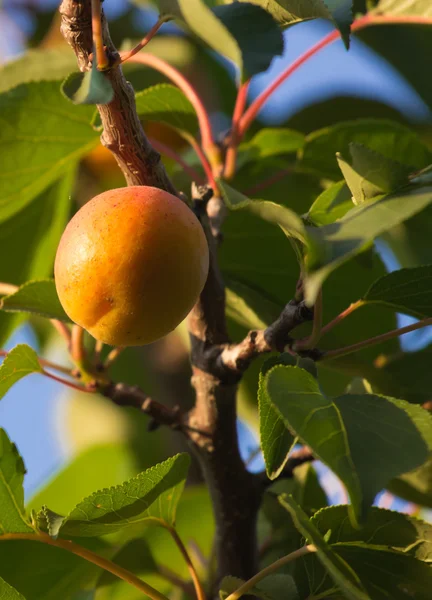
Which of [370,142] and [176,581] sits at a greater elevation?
[370,142]

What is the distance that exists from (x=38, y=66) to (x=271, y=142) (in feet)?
1.61

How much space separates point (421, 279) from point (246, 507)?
1.15 feet

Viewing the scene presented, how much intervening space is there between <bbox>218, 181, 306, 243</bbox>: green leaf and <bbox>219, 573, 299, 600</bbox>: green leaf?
0.31 meters

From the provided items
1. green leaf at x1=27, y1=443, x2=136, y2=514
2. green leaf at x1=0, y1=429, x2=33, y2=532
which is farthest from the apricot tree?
green leaf at x1=27, y1=443, x2=136, y2=514

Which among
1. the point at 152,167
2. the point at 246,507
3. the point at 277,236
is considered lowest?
the point at 246,507

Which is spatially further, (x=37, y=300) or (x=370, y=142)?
(x=370, y=142)

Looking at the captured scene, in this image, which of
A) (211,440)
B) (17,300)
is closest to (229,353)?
(211,440)

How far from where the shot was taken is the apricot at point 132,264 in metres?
0.62

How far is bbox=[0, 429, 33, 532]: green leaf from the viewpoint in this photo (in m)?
0.72

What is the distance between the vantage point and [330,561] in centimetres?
58

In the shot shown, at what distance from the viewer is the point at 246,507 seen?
89 centimetres

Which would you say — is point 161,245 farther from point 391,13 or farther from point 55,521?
point 391,13

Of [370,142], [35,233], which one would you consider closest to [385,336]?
[370,142]

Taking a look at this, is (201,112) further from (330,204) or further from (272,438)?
(272,438)
